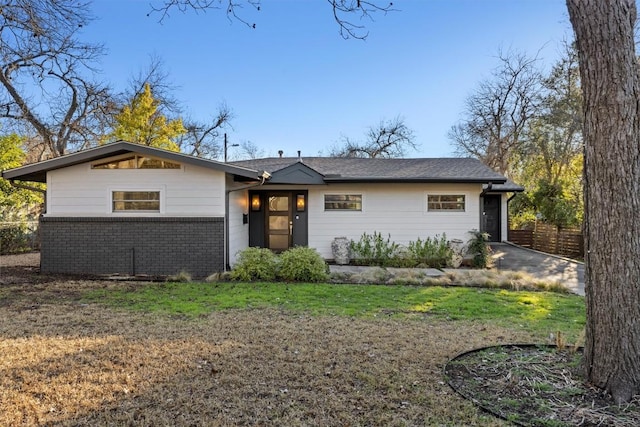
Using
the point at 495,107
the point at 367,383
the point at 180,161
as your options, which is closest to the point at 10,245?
the point at 180,161

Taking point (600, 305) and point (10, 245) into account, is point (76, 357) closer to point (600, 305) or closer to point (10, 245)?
point (600, 305)

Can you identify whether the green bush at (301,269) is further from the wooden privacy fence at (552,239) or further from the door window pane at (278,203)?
the wooden privacy fence at (552,239)

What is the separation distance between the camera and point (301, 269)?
329 inches

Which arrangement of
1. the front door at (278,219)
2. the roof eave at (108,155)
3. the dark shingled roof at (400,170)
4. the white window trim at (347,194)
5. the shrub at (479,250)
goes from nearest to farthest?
the roof eave at (108,155)
the shrub at (479,250)
the dark shingled roof at (400,170)
the white window trim at (347,194)
the front door at (278,219)

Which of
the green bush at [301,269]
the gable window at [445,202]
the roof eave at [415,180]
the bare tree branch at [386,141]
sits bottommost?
the green bush at [301,269]

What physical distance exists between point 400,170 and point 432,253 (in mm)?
2746

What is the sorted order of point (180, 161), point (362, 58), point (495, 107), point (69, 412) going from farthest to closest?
point (495, 107) < point (362, 58) < point (180, 161) < point (69, 412)

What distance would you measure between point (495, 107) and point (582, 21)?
74.2 feet

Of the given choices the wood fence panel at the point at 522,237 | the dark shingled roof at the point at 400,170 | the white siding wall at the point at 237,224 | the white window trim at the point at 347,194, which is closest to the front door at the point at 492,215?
the wood fence panel at the point at 522,237

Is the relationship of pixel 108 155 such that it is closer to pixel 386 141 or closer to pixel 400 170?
pixel 400 170

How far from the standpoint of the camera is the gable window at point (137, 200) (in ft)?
30.0

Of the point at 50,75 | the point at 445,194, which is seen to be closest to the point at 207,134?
the point at 50,75

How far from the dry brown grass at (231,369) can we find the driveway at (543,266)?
5.02 m

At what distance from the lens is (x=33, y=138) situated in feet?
61.2
